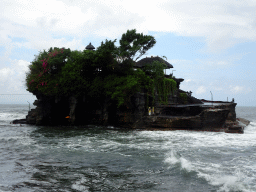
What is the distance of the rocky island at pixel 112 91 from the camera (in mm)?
24281

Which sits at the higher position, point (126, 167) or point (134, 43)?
point (134, 43)

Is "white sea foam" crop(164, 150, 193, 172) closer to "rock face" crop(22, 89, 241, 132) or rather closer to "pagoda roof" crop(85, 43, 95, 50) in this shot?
"rock face" crop(22, 89, 241, 132)

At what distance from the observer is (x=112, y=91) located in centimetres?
2492

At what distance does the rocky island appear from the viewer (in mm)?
24281

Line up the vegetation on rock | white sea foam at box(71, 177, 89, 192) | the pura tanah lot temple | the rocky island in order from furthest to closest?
the vegetation on rock → the rocky island → the pura tanah lot temple → white sea foam at box(71, 177, 89, 192)

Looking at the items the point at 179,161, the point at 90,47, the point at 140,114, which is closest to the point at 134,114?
the point at 140,114

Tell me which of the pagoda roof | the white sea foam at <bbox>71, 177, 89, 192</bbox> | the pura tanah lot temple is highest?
the pagoda roof

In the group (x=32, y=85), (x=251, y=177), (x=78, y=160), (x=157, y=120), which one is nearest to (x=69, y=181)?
(x=78, y=160)

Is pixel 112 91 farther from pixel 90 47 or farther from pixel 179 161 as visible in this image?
pixel 179 161

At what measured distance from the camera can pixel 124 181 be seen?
8.65 m

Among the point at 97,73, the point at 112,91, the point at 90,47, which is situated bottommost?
the point at 112,91

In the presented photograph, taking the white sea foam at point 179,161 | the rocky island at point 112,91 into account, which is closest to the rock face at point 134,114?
the rocky island at point 112,91

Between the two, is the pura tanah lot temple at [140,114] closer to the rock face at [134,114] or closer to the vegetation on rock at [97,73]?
the rock face at [134,114]

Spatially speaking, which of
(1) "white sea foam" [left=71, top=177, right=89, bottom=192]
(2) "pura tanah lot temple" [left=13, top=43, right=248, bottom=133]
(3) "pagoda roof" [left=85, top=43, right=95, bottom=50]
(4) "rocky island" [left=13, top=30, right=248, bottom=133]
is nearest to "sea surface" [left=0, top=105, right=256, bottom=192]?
(1) "white sea foam" [left=71, top=177, right=89, bottom=192]
